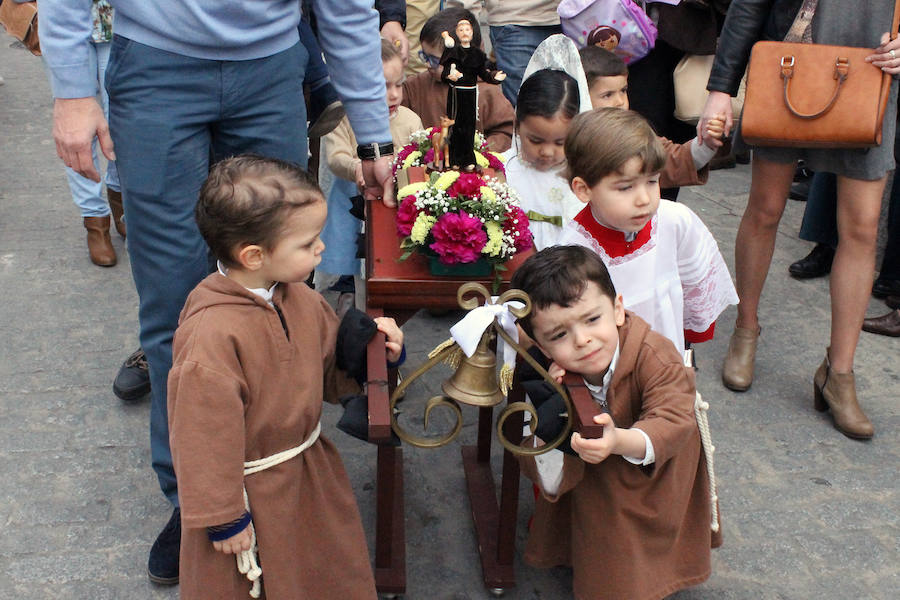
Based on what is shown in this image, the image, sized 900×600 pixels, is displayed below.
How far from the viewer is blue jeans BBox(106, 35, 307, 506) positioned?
8.11 feet

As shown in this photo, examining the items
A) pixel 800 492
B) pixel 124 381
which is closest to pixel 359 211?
pixel 124 381

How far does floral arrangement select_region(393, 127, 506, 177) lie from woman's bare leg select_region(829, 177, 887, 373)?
1.30m

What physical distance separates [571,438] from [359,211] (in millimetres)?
1765

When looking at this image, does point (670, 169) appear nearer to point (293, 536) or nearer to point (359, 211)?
point (359, 211)

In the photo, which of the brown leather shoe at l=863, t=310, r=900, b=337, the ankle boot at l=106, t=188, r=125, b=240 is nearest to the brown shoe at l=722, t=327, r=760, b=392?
the brown leather shoe at l=863, t=310, r=900, b=337

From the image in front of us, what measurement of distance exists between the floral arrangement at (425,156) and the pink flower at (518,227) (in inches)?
21.8

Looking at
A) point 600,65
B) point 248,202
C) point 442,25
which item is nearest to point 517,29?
point 442,25

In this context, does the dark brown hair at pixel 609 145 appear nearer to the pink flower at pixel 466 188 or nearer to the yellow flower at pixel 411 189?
the pink flower at pixel 466 188

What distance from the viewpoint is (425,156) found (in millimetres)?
3391

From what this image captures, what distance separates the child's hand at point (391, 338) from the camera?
2406mm

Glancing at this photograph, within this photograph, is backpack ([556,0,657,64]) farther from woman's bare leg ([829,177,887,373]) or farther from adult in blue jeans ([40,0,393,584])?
adult in blue jeans ([40,0,393,584])

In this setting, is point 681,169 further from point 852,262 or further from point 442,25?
point 442,25

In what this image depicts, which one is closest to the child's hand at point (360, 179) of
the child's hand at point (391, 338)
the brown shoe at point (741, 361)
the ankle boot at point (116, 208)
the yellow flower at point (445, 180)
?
the yellow flower at point (445, 180)

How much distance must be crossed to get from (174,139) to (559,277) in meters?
1.06
